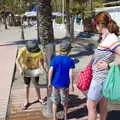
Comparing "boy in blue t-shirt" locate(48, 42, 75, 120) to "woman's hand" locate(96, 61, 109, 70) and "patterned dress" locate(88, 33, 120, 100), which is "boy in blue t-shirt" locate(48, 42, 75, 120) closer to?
"patterned dress" locate(88, 33, 120, 100)

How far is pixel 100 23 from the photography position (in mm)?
5664

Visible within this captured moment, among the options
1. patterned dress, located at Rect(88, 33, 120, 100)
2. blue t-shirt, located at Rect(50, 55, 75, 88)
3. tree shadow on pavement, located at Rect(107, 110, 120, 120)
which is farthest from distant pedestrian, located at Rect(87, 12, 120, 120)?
tree shadow on pavement, located at Rect(107, 110, 120, 120)

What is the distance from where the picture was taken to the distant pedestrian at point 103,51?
5.58m

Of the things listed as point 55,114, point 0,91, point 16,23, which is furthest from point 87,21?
point 55,114

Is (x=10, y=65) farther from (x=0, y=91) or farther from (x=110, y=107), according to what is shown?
(x=110, y=107)

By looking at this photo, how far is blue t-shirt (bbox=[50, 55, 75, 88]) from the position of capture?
677 cm

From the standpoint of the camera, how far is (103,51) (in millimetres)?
5633

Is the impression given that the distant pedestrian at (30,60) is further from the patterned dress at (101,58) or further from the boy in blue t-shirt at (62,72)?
the patterned dress at (101,58)

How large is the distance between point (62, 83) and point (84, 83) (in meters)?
0.99

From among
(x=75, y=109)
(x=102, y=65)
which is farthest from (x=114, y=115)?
(x=102, y=65)

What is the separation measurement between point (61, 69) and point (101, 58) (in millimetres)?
1236

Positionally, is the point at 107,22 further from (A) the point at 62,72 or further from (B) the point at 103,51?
(A) the point at 62,72

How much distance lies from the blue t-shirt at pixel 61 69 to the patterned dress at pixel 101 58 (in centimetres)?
104

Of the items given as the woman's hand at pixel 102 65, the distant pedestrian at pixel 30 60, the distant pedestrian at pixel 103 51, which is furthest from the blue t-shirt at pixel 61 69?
the distant pedestrian at pixel 30 60
